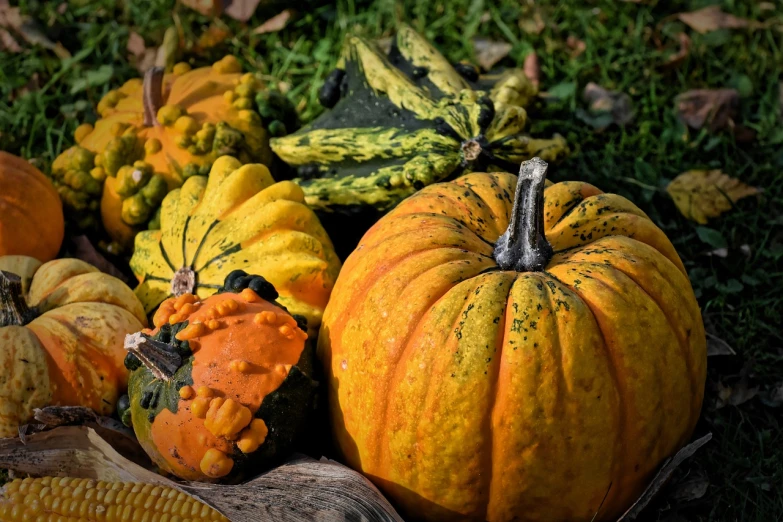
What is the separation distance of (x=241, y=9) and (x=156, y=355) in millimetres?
3193

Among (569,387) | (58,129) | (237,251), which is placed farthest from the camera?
(58,129)

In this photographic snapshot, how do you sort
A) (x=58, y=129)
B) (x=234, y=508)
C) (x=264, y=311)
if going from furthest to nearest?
(x=58, y=129), (x=264, y=311), (x=234, y=508)

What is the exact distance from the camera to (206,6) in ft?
16.7

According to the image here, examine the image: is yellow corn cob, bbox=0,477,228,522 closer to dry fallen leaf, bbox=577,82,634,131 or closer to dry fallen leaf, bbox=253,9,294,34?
dry fallen leaf, bbox=577,82,634,131

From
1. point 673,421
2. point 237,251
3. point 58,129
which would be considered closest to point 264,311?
point 237,251

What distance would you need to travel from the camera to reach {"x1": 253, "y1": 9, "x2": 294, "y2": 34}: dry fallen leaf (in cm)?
512

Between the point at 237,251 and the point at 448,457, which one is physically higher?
the point at 237,251

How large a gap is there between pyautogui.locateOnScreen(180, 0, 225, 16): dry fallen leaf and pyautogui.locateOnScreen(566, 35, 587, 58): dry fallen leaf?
2.24m

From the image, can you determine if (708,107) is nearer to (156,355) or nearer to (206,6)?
(206,6)

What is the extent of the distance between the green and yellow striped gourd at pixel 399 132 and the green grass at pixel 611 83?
787 millimetres

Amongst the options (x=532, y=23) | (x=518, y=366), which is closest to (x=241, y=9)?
(x=532, y=23)

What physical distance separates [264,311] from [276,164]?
1616 millimetres

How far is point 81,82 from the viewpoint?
4809 millimetres

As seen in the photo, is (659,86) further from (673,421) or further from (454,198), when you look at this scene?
(673,421)
